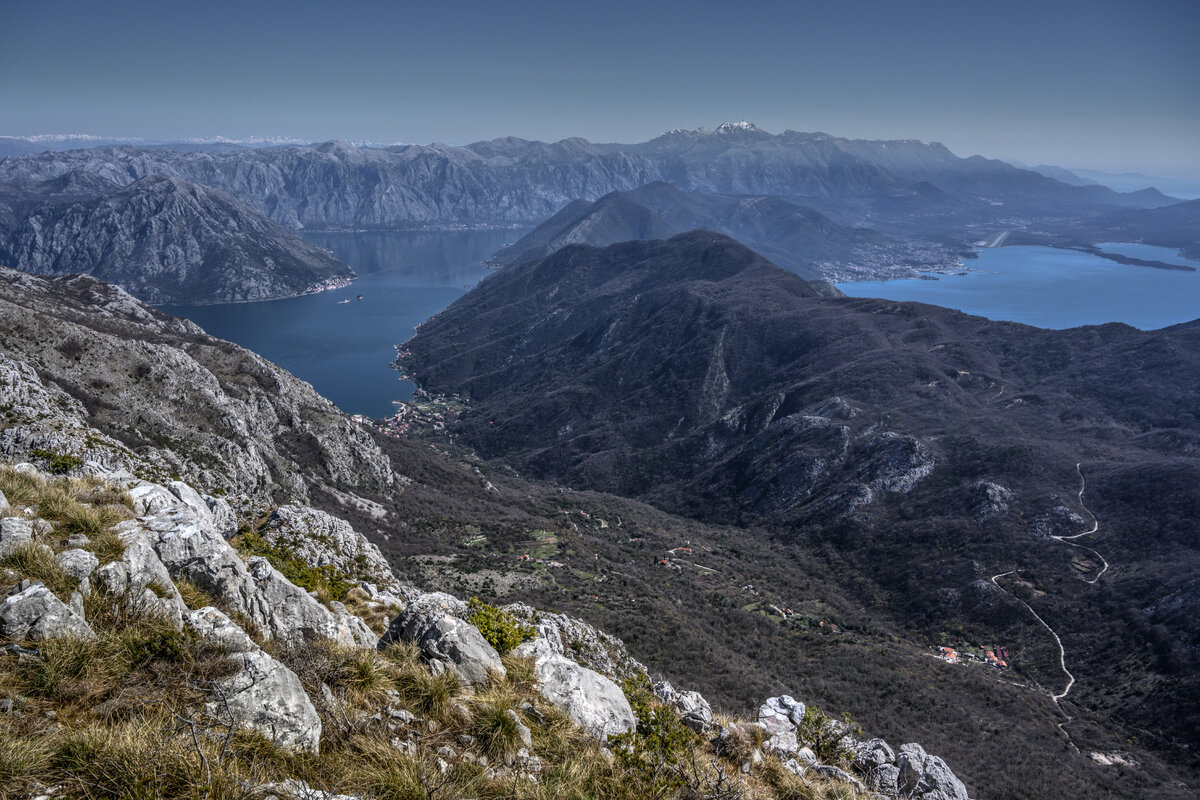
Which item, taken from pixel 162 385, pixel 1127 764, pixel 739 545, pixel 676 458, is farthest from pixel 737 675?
pixel 676 458

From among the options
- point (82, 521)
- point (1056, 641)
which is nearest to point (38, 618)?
point (82, 521)

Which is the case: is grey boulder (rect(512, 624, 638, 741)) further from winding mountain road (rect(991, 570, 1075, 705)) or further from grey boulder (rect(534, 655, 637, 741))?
winding mountain road (rect(991, 570, 1075, 705))

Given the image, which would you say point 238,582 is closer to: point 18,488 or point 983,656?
point 18,488

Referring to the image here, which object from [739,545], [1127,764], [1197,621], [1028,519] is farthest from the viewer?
[739,545]

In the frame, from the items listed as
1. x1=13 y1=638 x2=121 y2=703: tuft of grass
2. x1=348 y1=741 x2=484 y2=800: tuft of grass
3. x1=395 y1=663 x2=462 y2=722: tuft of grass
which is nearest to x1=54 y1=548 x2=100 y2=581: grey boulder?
x1=13 y1=638 x2=121 y2=703: tuft of grass

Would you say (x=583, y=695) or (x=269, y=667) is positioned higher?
(x=269, y=667)

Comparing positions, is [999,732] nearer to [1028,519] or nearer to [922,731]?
[922,731]
